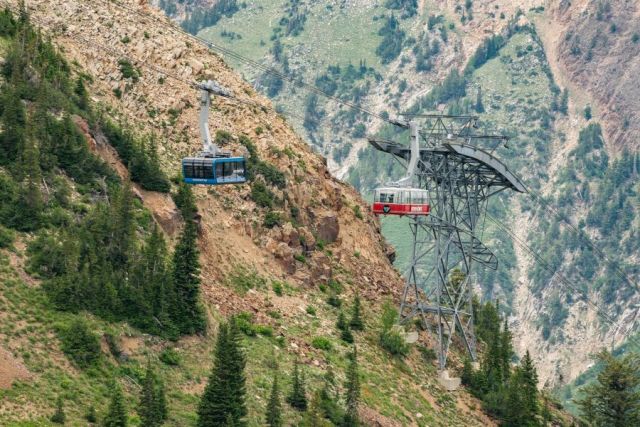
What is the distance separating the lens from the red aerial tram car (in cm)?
12731

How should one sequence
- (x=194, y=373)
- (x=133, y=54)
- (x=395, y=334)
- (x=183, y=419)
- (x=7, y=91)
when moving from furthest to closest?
(x=133, y=54)
(x=395, y=334)
(x=7, y=91)
(x=194, y=373)
(x=183, y=419)

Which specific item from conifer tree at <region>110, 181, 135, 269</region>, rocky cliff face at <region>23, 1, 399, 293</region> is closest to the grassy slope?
rocky cliff face at <region>23, 1, 399, 293</region>

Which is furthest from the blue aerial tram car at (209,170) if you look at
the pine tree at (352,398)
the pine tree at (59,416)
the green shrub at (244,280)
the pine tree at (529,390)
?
the pine tree at (529,390)

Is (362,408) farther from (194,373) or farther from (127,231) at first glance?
(127,231)

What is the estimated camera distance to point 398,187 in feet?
425

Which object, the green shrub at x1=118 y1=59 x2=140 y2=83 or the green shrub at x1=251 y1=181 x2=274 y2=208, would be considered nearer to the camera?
the green shrub at x1=251 y1=181 x2=274 y2=208

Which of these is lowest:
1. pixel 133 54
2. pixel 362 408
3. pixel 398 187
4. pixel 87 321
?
pixel 362 408

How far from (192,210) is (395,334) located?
2071 centimetres

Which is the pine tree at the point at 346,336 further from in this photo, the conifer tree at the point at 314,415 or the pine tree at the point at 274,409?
the pine tree at the point at 274,409

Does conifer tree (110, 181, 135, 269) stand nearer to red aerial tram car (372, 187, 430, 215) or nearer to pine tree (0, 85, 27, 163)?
pine tree (0, 85, 27, 163)

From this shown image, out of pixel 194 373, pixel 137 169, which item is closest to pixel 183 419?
pixel 194 373

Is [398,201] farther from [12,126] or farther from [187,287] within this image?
[12,126]

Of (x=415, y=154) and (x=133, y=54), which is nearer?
(x=415, y=154)

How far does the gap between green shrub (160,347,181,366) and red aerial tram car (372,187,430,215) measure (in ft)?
72.7
